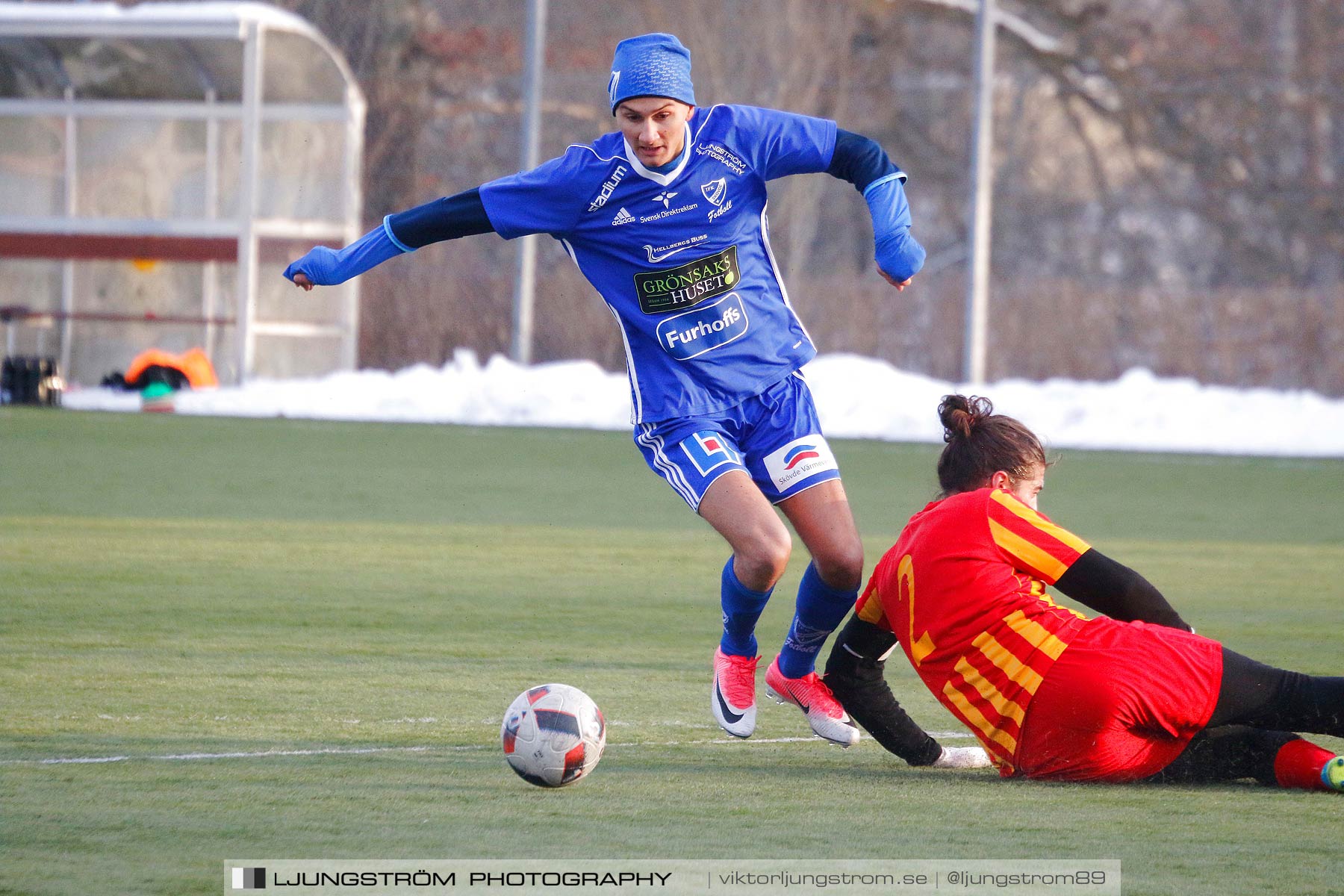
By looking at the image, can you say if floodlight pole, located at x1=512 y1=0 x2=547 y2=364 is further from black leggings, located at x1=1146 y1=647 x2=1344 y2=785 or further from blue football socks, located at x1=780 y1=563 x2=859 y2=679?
black leggings, located at x1=1146 y1=647 x2=1344 y2=785

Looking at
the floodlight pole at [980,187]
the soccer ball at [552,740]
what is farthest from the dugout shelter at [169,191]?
the soccer ball at [552,740]

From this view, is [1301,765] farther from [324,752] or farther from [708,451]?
[324,752]

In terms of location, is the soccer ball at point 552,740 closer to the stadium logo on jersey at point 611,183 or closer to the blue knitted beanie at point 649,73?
the stadium logo on jersey at point 611,183

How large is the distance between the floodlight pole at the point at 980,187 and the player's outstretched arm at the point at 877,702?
49.4 feet

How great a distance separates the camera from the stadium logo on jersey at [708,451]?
5160 millimetres

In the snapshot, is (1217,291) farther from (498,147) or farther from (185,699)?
(185,699)

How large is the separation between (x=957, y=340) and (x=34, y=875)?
20.2 m

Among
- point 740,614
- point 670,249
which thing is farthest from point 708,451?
point 670,249

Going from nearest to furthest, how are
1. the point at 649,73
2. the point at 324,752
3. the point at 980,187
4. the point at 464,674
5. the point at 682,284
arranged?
1. the point at 324,752
2. the point at 649,73
3. the point at 682,284
4. the point at 464,674
5. the point at 980,187

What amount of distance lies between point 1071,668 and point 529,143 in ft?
53.6

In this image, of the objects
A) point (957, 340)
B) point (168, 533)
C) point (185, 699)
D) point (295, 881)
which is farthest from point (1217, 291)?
point (295, 881)

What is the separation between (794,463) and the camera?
531 centimetres

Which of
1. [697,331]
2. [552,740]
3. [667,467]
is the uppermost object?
[697,331]

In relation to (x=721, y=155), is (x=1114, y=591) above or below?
below
